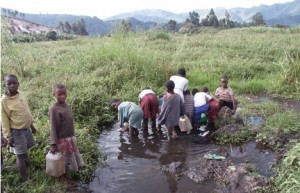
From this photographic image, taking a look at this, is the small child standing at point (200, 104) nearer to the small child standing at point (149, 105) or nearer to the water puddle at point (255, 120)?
the small child standing at point (149, 105)

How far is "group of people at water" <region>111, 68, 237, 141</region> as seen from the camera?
6.94 m

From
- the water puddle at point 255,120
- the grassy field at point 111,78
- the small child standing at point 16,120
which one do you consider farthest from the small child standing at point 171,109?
the small child standing at point 16,120

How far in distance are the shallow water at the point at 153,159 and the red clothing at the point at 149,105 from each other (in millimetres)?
472

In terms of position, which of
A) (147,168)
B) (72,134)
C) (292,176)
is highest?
(72,134)

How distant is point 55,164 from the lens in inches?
188

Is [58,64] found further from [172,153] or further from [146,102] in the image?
[172,153]

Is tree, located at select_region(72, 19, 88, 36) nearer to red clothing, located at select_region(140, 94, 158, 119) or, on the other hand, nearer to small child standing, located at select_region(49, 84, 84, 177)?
red clothing, located at select_region(140, 94, 158, 119)

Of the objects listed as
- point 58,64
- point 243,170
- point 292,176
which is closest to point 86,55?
point 58,64

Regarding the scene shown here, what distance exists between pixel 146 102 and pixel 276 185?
3.27 m

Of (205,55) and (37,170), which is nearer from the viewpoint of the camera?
(37,170)

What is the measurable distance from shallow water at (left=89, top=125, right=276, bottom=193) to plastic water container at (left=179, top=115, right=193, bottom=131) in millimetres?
185

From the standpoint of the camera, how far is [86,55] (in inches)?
468

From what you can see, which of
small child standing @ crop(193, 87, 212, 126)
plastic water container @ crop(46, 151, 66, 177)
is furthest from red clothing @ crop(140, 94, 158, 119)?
plastic water container @ crop(46, 151, 66, 177)

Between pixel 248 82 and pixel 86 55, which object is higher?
pixel 86 55
